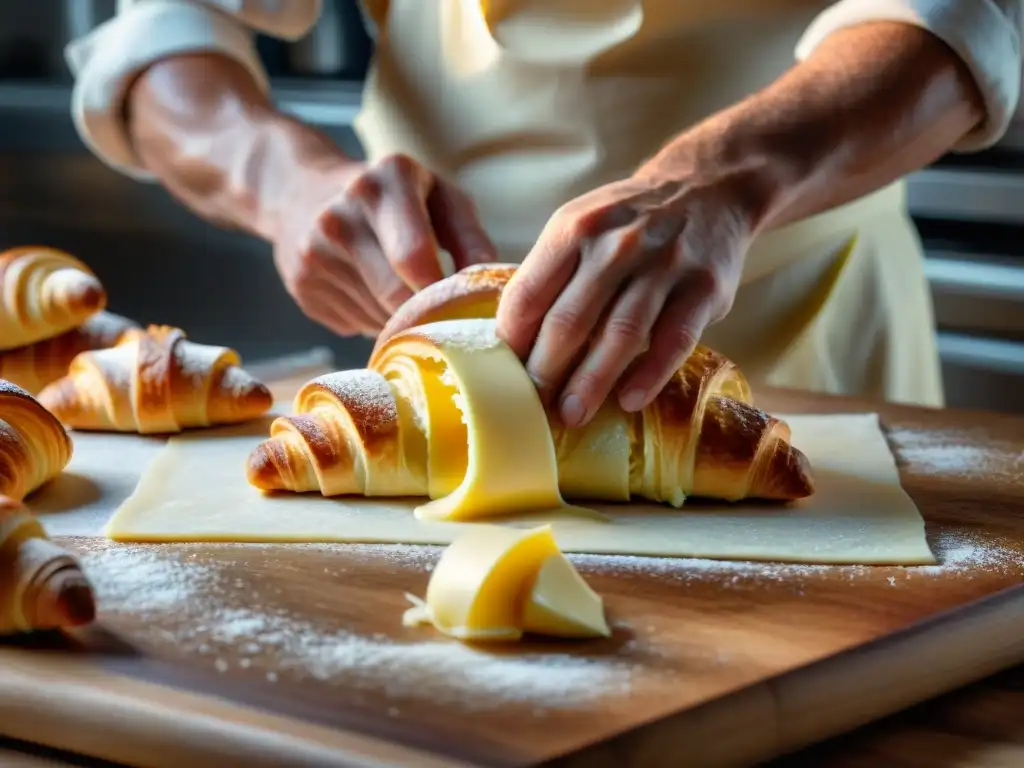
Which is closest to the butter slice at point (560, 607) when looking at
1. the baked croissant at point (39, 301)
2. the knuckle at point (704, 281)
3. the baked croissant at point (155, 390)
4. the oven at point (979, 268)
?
the knuckle at point (704, 281)

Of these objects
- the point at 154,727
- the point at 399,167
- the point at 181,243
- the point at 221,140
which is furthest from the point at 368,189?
the point at 181,243

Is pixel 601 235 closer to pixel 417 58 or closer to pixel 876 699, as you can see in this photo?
pixel 876 699

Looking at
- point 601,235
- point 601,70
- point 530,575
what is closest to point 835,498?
point 601,235

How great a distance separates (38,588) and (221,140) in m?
1.05

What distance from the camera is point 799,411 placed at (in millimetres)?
1602

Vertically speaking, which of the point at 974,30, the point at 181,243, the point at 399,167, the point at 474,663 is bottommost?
the point at 181,243

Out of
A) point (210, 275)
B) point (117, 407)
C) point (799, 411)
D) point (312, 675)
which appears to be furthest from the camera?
point (210, 275)

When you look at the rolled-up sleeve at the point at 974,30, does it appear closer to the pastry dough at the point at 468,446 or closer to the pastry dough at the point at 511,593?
the pastry dough at the point at 468,446

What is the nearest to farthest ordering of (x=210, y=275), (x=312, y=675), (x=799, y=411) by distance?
(x=312, y=675) < (x=799, y=411) < (x=210, y=275)

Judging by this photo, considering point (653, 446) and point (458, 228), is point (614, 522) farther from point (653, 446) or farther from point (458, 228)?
point (458, 228)

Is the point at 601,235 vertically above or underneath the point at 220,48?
underneath

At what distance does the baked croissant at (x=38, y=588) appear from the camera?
854 millimetres

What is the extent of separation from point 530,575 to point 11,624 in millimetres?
333

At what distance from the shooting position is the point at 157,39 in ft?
6.17
